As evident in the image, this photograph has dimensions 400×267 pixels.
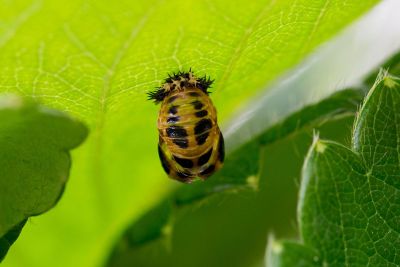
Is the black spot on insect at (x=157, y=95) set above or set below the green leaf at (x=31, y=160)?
above

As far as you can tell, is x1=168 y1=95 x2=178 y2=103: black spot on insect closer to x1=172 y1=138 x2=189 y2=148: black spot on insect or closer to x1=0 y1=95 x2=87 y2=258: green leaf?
x1=172 y1=138 x2=189 y2=148: black spot on insect

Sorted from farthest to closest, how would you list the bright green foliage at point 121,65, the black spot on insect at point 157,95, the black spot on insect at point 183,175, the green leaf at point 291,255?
the black spot on insect at point 183,175
the black spot on insect at point 157,95
the green leaf at point 291,255
the bright green foliage at point 121,65

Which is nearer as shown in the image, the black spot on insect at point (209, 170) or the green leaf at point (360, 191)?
the green leaf at point (360, 191)

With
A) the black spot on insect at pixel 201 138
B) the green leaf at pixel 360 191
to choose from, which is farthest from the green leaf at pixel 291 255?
the black spot on insect at pixel 201 138

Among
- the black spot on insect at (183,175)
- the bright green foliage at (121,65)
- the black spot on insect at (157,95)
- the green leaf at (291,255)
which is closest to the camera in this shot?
the bright green foliage at (121,65)

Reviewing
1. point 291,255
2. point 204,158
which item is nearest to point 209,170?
point 204,158

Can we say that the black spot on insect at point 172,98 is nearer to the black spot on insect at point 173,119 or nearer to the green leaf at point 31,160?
the black spot on insect at point 173,119

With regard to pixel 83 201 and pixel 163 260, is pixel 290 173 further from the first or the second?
pixel 83 201

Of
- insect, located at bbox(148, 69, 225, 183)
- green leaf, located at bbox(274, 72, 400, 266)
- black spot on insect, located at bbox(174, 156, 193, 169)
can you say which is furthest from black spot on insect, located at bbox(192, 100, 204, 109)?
green leaf, located at bbox(274, 72, 400, 266)
